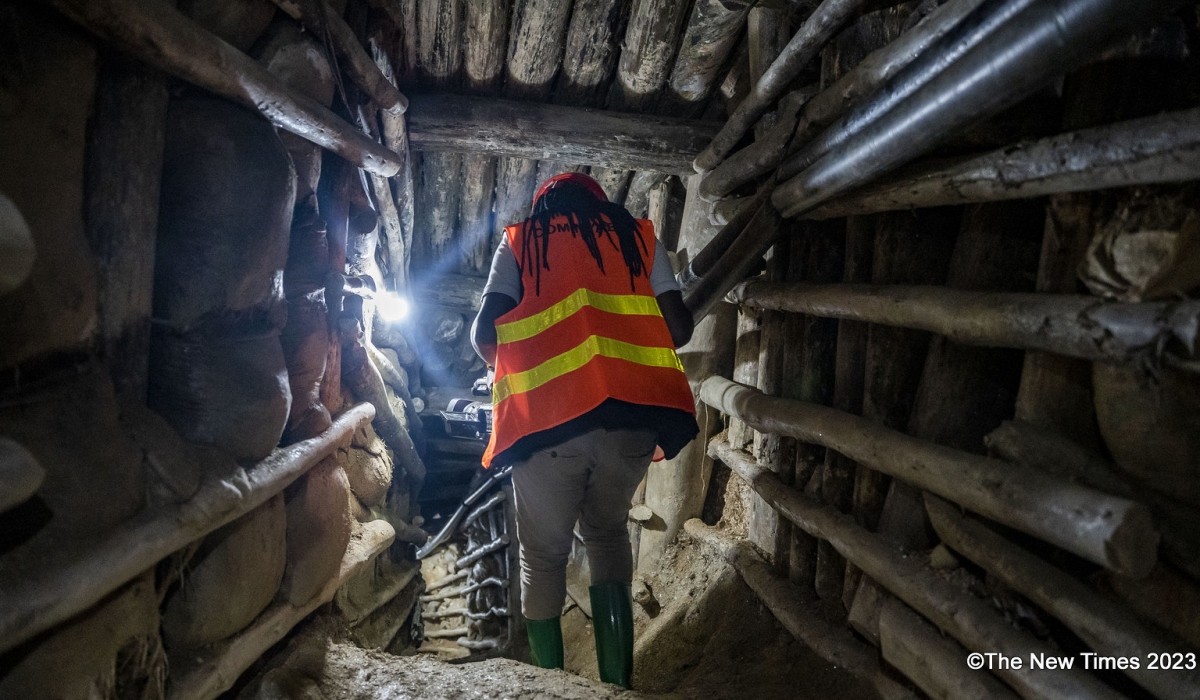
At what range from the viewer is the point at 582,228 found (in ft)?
7.14

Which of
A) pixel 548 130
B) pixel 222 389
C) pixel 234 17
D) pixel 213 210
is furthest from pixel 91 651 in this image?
pixel 548 130

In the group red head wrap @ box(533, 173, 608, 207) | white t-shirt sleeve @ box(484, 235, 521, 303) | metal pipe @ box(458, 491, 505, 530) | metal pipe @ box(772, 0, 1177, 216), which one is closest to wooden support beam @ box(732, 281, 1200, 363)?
metal pipe @ box(772, 0, 1177, 216)

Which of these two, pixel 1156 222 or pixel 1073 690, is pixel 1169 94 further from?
pixel 1073 690

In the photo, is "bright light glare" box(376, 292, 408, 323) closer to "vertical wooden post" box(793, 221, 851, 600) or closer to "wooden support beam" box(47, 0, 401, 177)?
"wooden support beam" box(47, 0, 401, 177)

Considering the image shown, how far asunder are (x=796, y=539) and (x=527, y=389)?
1.28m

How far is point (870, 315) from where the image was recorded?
1963 millimetres

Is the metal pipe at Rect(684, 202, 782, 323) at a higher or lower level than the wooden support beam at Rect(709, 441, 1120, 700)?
higher

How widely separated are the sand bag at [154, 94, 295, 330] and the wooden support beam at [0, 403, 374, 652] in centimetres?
49

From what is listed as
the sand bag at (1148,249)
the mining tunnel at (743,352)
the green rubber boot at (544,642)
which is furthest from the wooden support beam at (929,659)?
the green rubber boot at (544,642)

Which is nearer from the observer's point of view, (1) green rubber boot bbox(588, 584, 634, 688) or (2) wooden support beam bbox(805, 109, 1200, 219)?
(2) wooden support beam bbox(805, 109, 1200, 219)

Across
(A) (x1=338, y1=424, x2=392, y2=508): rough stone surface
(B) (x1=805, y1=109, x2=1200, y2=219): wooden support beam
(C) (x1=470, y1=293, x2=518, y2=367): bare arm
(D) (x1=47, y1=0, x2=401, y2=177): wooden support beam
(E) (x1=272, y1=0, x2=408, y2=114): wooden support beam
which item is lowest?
(A) (x1=338, y1=424, x2=392, y2=508): rough stone surface

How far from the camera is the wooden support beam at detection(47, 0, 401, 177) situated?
52.0 inches

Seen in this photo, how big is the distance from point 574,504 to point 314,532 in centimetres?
91

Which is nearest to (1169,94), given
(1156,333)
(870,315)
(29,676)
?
(1156,333)
